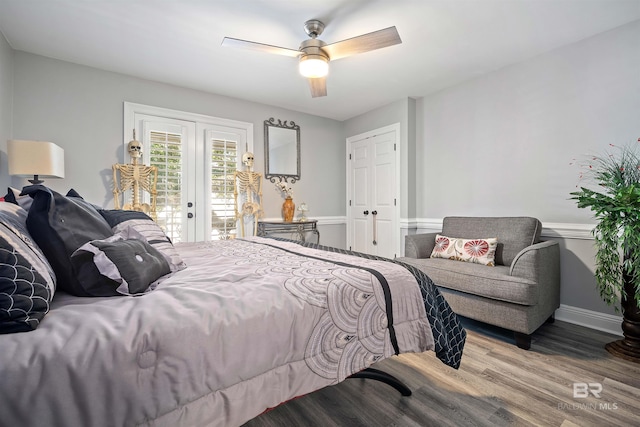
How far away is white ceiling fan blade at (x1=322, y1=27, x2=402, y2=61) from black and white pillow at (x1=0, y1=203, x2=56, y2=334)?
2.16 m

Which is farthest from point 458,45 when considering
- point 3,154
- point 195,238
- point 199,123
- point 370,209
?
point 3,154

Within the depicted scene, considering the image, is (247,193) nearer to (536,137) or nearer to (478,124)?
(478,124)

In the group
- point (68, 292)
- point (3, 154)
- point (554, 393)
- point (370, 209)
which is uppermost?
point (3, 154)

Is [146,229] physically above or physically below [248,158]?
below

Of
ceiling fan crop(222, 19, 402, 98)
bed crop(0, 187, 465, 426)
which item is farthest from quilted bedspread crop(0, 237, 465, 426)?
ceiling fan crop(222, 19, 402, 98)

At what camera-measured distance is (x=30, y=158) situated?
2.34m

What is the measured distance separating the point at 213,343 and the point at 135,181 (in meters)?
3.20

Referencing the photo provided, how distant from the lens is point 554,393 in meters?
1.69

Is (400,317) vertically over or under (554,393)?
over

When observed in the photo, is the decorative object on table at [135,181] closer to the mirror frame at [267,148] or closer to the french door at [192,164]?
the french door at [192,164]

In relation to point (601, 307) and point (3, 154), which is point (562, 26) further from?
point (3, 154)

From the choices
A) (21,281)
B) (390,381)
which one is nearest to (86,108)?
(21,281)

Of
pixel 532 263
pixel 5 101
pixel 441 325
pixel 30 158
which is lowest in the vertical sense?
pixel 441 325

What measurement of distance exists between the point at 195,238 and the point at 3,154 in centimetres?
190
